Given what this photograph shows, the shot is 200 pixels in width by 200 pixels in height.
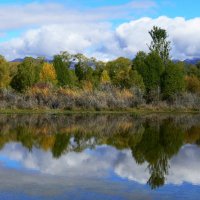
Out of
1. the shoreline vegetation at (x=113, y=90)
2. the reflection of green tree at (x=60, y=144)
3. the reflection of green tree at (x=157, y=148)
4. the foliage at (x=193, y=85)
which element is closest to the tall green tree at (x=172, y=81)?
the shoreline vegetation at (x=113, y=90)

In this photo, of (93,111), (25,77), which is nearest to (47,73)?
(25,77)

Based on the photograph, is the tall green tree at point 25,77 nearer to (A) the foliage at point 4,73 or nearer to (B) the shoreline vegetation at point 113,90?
(B) the shoreline vegetation at point 113,90

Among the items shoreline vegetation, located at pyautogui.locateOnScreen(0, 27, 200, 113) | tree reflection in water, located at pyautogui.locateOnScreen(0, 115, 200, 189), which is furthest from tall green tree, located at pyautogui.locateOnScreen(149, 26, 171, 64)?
tree reflection in water, located at pyautogui.locateOnScreen(0, 115, 200, 189)

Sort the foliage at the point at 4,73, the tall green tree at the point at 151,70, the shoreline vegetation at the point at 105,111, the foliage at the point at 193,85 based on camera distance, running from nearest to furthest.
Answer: the shoreline vegetation at the point at 105,111 < the tall green tree at the point at 151,70 < the foliage at the point at 4,73 < the foliage at the point at 193,85

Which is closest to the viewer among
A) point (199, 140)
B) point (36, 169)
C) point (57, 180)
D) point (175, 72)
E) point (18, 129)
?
point (57, 180)

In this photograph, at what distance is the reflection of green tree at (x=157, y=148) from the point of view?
17141 mm

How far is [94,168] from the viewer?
1830 cm

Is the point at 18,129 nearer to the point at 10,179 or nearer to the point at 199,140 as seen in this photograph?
the point at 199,140

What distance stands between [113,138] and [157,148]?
5185 millimetres

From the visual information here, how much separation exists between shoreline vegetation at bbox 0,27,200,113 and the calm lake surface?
18937mm

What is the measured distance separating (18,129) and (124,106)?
23583mm

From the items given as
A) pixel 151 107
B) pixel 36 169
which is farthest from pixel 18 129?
pixel 151 107

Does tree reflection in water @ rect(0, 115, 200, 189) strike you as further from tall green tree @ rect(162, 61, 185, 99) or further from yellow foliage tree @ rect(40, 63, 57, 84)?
yellow foliage tree @ rect(40, 63, 57, 84)

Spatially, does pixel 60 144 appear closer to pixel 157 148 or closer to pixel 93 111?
pixel 157 148
